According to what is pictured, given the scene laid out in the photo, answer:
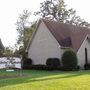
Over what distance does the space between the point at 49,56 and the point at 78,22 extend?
99.2 feet

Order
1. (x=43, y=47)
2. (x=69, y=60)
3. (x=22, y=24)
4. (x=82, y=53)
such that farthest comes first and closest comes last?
(x=22, y=24)
(x=43, y=47)
(x=82, y=53)
(x=69, y=60)

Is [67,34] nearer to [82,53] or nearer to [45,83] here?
[82,53]

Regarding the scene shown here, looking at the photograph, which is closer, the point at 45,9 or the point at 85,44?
the point at 85,44

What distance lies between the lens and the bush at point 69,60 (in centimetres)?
4234

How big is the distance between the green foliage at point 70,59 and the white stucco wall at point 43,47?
282 centimetres

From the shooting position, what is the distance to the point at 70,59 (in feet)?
139

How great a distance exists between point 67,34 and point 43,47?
13.2ft

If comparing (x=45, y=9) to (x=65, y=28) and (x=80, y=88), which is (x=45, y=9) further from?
(x=80, y=88)

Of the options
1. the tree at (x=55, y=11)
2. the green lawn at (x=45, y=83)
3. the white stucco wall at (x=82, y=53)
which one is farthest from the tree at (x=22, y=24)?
the green lawn at (x=45, y=83)

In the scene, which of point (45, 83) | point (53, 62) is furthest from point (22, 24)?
point (45, 83)

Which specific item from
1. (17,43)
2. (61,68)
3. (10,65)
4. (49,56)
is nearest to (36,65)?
(49,56)

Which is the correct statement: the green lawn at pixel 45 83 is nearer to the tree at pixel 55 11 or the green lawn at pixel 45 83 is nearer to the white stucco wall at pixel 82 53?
the white stucco wall at pixel 82 53

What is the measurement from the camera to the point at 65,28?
4969 cm

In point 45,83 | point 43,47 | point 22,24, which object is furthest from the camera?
point 22,24
